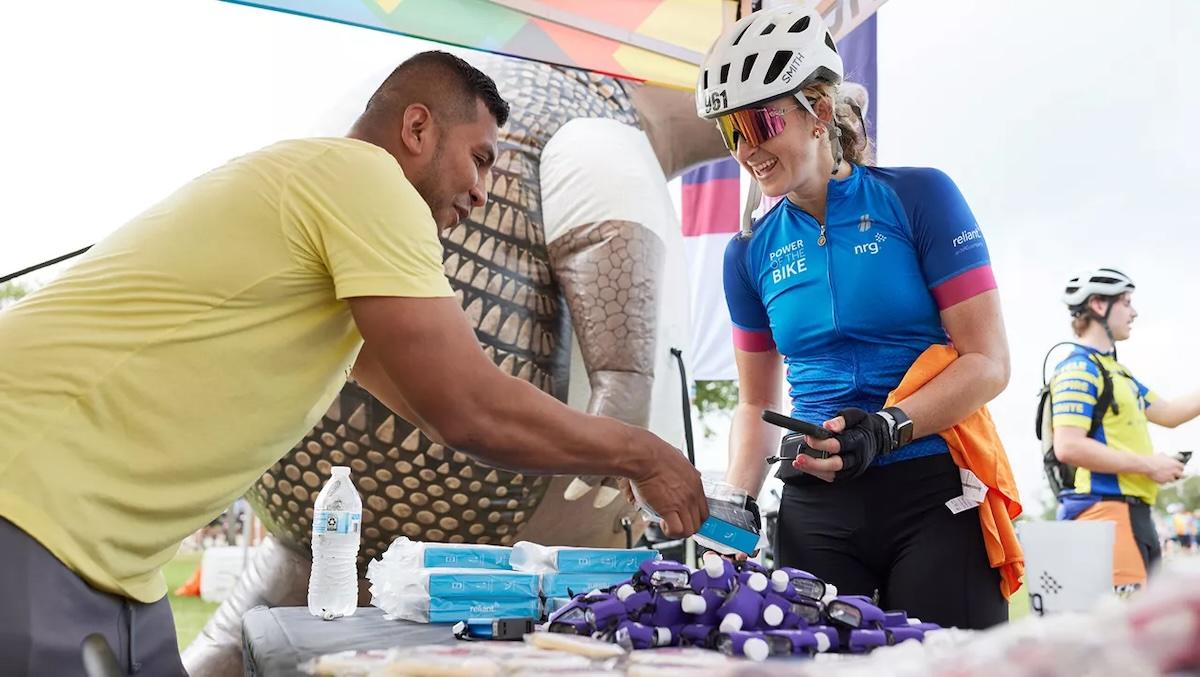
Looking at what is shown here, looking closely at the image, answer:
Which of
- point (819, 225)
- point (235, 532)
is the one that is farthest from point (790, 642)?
point (235, 532)

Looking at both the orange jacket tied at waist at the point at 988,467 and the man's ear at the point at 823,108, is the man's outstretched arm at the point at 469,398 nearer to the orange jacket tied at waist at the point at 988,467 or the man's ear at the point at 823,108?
the orange jacket tied at waist at the point at 988,467

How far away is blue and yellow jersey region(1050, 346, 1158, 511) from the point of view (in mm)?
3932

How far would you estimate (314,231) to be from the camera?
138 centimetres

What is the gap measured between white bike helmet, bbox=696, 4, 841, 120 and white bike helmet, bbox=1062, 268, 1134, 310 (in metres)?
2.64

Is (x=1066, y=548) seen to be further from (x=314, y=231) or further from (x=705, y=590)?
(x=314, y=231)

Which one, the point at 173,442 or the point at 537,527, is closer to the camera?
the point at 173,442

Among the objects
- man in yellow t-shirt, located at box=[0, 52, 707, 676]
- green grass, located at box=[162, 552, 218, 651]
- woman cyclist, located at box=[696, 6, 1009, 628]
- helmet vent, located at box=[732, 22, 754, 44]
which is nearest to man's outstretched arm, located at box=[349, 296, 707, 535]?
man in yellow t-shirt, located at box=[0, 52, 707, 676]

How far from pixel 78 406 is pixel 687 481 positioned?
2.87 feet

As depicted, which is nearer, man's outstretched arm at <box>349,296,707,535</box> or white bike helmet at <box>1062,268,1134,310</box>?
man's outstretched arm at <box>349,296,707,535</box>

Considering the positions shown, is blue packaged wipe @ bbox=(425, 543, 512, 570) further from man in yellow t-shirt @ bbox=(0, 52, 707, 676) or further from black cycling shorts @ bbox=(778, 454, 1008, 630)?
black cycling shorts @ bbox=(778, 454, 1008, 630)

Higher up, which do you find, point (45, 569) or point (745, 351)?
point (745, 351)

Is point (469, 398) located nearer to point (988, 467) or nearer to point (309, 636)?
point (309, 636)

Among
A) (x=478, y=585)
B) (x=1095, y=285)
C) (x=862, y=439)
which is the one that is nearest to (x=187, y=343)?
(x=478, y=585)

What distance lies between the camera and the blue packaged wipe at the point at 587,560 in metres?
1.56
